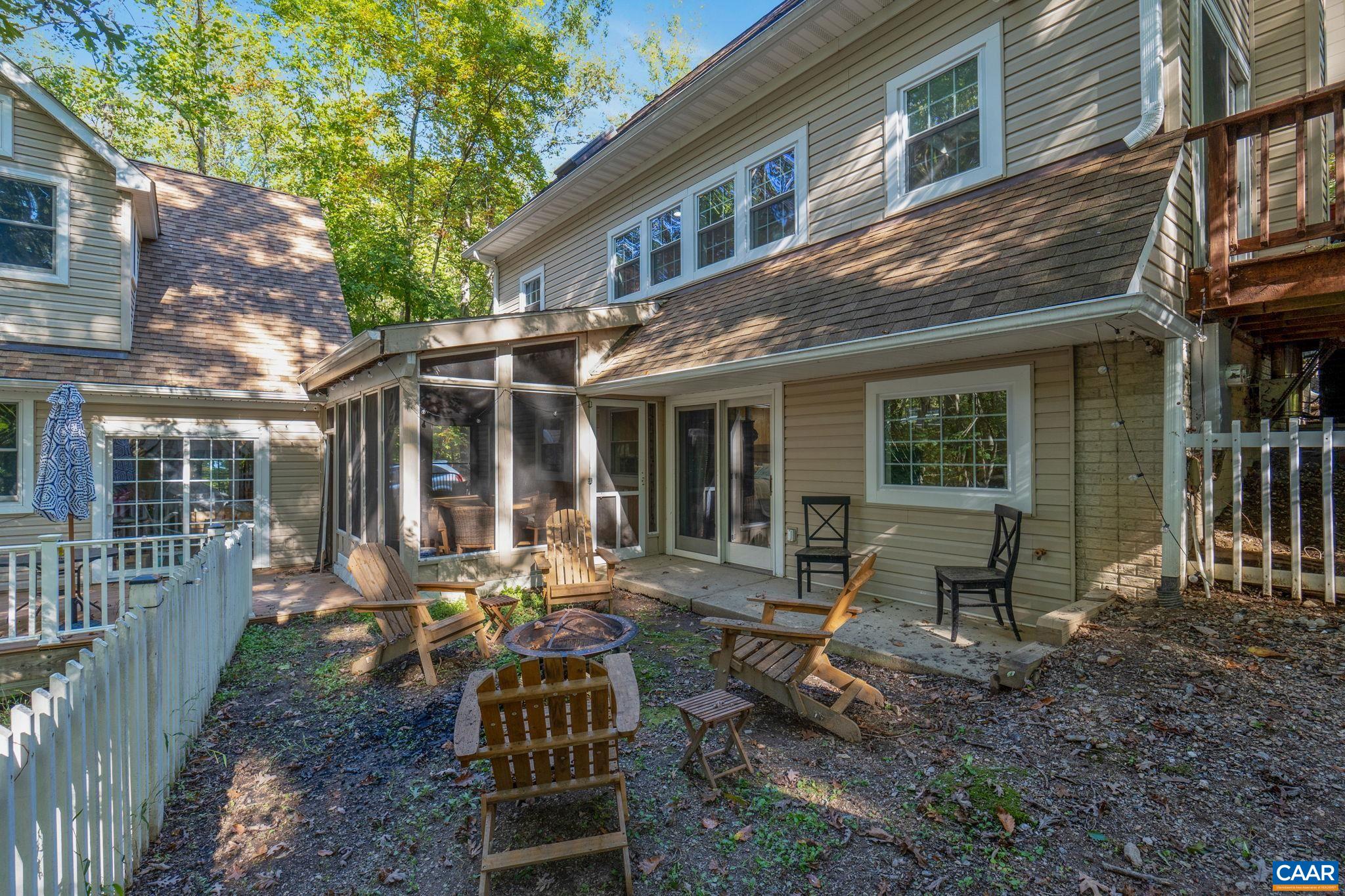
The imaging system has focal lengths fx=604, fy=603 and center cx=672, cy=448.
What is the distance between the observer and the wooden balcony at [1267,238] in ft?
13.6

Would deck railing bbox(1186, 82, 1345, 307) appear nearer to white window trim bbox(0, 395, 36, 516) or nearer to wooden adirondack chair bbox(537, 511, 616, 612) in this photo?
wooden adirondack chair bbox(537, 511, 616, 612)

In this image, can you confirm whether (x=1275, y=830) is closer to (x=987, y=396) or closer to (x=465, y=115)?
(x=987, y=396)

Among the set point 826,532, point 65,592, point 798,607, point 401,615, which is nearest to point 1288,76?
point 826,532

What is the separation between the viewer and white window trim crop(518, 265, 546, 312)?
12.1 meters

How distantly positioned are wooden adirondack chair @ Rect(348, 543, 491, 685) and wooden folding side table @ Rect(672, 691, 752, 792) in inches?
93.7

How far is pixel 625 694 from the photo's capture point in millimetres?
3039

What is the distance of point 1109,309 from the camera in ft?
11.9

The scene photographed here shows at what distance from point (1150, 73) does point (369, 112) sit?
18083mm

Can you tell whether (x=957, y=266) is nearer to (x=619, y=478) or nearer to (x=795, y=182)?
(x=795, y=182)

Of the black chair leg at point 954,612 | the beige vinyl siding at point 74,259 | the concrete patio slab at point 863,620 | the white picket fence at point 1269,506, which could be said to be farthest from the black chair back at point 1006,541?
the beige vinyl siding at point 74,259

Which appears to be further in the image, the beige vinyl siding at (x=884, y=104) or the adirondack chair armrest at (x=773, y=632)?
the beige vinyl siding at (x=884, y=104)

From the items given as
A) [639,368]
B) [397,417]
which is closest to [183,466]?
[397,417]

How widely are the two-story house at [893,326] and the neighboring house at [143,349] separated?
1.44 m

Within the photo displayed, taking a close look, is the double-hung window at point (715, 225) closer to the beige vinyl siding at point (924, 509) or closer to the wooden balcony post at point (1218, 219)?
the beige vinyl siding at point (924, 509)
